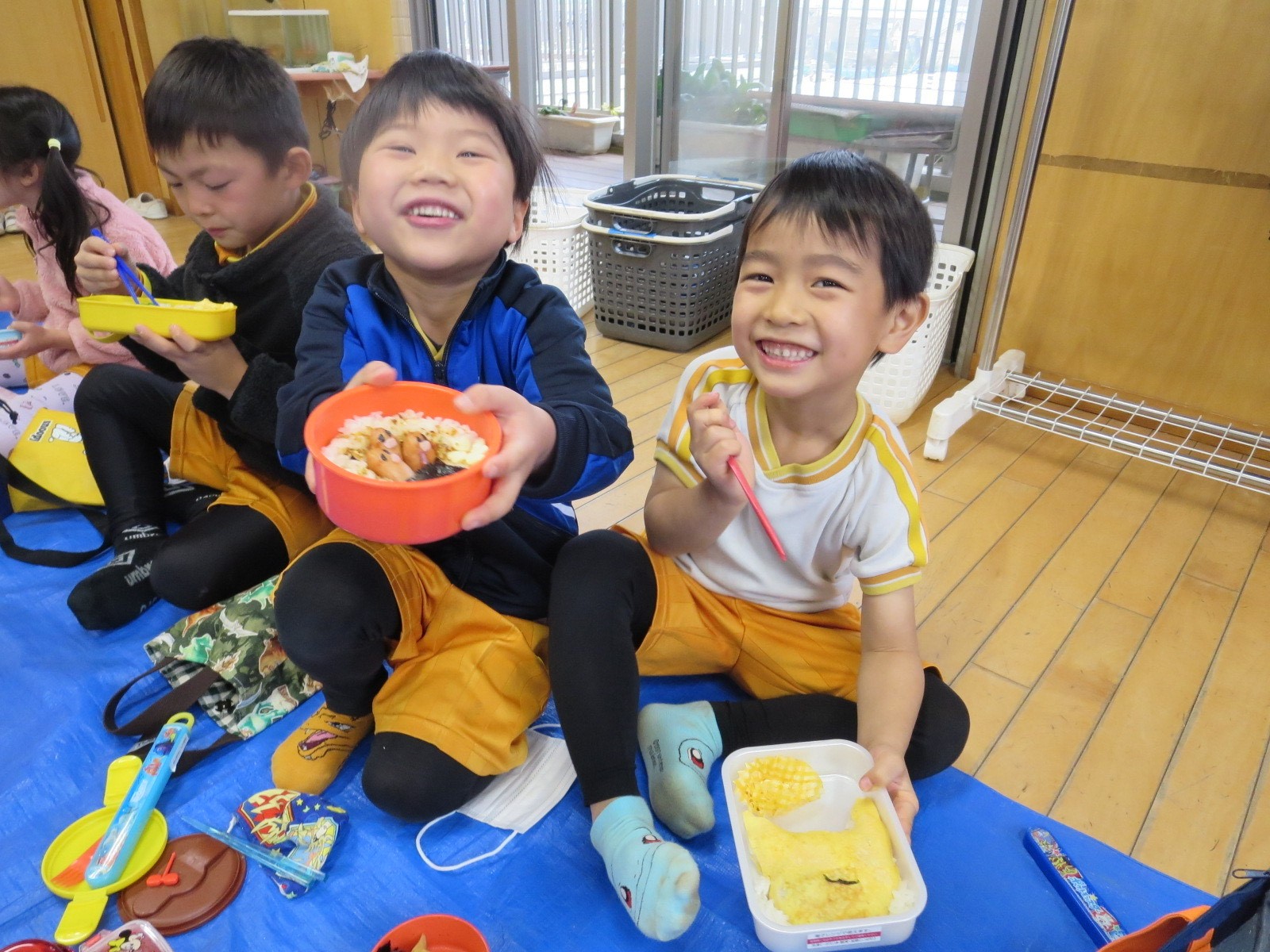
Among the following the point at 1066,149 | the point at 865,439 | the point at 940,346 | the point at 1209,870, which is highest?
the point at 1066,149

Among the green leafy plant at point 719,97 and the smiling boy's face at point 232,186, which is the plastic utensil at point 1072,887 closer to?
the smiling boy's face at point 232,186

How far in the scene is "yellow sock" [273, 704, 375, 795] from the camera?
0.94 metres

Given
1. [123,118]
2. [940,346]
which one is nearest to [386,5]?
[123,118]

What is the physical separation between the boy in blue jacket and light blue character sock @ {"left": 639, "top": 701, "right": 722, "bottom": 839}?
0.14 m

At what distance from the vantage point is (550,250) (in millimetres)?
2344

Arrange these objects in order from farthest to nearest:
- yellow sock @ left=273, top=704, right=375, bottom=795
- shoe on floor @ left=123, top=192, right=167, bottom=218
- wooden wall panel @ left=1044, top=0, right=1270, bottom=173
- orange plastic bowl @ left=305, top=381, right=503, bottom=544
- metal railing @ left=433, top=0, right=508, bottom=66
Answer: metal railing @ left=433, top=0, right=508, bottom=66, shoe on floor @ left=123, top=192, right=167, bottom=218, wooden wall panel @ left=1044, top=0, right=1270, bottom=173, yellow sock @ left=273, top=704, right=375, bottom=795, orange plastic bowl @ left=305, top=381, right=503, bottom=544

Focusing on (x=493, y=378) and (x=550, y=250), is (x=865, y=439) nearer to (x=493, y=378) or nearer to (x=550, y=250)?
(x=493, y=378)

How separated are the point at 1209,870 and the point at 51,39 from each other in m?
4.40

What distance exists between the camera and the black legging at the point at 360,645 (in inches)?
34.1

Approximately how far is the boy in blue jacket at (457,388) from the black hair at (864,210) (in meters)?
0.26

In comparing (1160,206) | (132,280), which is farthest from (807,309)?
(1160,206)

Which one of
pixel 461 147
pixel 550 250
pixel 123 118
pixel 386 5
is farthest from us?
pixel 123 118

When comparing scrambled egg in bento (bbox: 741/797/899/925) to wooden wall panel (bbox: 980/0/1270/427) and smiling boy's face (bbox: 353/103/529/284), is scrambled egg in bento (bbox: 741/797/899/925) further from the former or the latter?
wooden wall panel (bbox: 980/0/1270/427)

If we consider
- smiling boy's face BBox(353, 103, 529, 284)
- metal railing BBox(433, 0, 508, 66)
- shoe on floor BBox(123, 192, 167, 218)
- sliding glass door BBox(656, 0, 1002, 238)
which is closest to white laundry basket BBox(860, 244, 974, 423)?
sliding glass door BBox(656, 0, 1002, 238)
